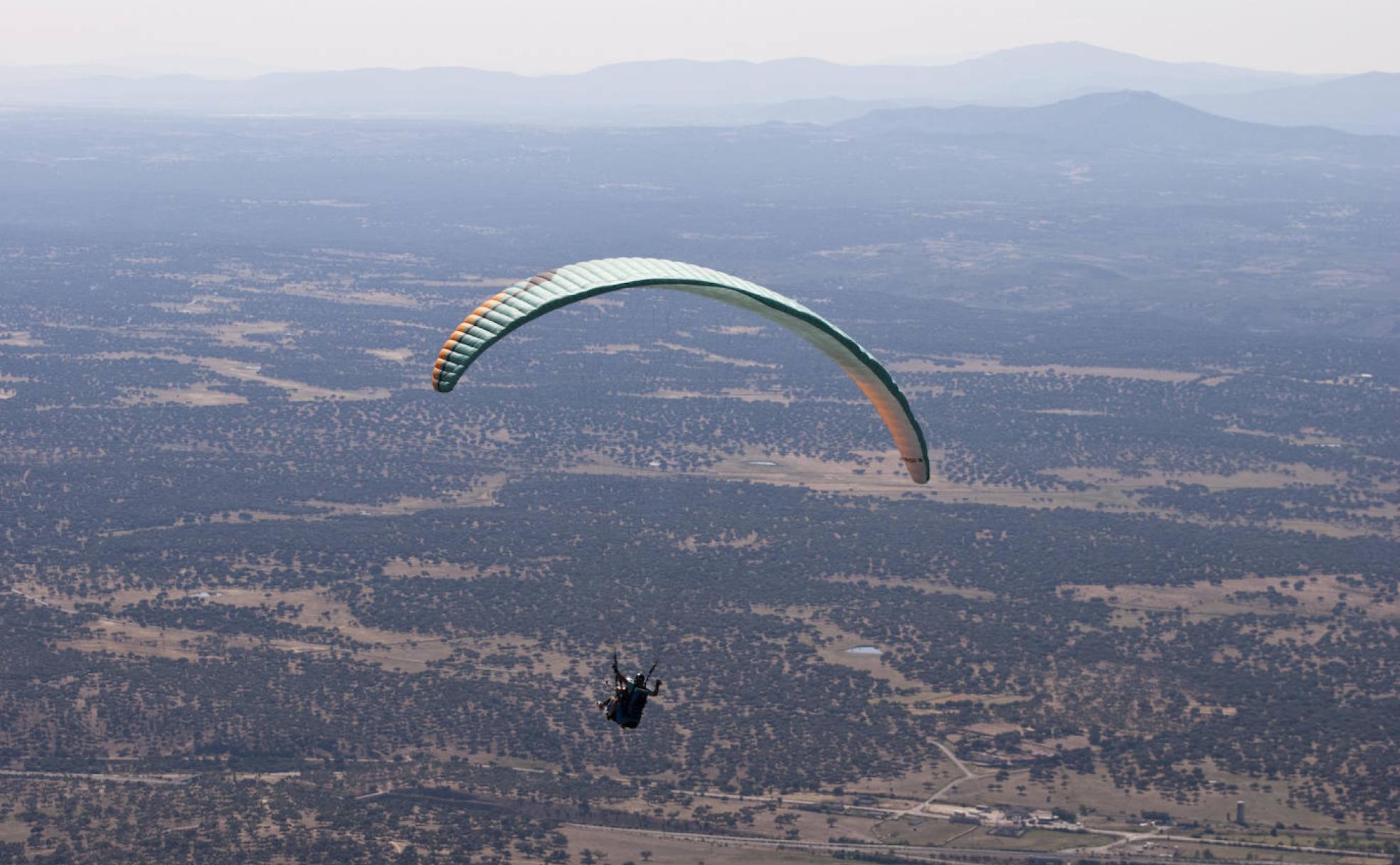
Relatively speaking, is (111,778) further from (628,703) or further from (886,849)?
(628,703)

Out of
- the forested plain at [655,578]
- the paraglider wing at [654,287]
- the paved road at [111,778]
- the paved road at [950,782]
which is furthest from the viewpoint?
the forested plain at [655,578]

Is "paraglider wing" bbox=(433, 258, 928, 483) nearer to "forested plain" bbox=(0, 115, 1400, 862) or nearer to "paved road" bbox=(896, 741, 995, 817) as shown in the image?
"forested plain" bbox=(0, 115, 1400, 862)

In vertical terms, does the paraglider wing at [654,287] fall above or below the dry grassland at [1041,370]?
above

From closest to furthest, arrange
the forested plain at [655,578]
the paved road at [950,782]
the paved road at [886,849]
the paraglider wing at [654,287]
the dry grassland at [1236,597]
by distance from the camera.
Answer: the paraglider wing at [654,287], the paved road at [886,849], the paved road at [950,782], the forested plain at [655,578], the dry grassland at [1236,597]

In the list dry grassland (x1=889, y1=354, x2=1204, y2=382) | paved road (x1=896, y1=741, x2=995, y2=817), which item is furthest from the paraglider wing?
dry grassland (x1=889, y1=354, x2=1204, y2=382)

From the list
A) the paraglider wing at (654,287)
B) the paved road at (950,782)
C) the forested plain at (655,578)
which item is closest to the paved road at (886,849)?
the forested plain at (655,578)

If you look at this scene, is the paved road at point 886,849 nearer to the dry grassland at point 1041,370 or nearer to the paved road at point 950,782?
the paved road at point 950,782

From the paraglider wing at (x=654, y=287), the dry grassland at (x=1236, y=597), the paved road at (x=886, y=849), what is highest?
the paraglider wing at (x=654, y=287)
